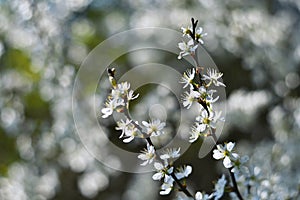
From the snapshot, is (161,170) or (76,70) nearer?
(161,170)

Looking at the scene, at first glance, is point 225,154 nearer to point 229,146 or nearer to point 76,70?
point 229,146

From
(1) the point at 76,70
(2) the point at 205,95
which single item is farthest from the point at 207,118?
(1) the point at 76,70

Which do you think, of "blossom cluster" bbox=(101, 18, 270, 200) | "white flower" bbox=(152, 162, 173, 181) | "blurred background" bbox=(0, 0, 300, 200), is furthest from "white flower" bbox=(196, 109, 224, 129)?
"blurred background" bbox=(0, 0, 300, 200)

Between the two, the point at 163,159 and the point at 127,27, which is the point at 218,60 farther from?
the point at 163,159

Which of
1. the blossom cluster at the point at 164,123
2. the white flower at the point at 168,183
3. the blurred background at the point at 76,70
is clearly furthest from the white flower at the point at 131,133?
the blurred background at the point at 76,70

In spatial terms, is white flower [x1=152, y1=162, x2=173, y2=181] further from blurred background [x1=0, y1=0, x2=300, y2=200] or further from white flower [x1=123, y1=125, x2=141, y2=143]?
blurred background [x1=0, y1=0, x2=300, y2=200]

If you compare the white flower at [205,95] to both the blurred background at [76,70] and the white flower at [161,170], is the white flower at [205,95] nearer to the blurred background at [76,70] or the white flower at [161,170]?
the white flower at [161,170]

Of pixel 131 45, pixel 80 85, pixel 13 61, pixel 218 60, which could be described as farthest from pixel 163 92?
pixel 13 61

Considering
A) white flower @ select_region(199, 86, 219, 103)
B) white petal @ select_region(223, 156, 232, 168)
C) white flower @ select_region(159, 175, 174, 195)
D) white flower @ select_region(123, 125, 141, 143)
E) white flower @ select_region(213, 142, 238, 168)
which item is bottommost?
white flower @ select_region(159, 175, 174, 195)
